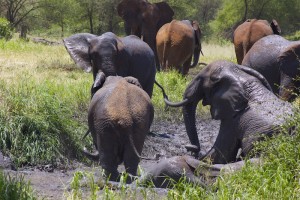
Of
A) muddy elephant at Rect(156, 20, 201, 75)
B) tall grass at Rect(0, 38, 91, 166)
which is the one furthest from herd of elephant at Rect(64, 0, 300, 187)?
muddy elephant at Rect(156, 20, 201, 75)

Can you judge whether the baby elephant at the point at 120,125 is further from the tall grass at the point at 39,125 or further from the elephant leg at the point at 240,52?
the elephant leg at the point at 240,52

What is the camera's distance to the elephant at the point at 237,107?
23.8 feet

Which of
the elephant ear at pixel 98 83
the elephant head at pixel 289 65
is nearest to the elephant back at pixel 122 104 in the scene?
the elephant ear at pixel 98 83

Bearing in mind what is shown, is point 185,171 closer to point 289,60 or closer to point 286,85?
point 286,85

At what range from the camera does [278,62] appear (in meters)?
10.5

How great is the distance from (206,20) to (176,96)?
35993 millimetres

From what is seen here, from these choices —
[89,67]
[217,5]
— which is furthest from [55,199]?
[217,5]

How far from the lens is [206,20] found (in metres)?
48.0

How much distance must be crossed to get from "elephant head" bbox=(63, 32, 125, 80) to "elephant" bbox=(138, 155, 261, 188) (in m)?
2.69

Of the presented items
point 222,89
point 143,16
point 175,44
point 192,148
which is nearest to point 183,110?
point 192,148

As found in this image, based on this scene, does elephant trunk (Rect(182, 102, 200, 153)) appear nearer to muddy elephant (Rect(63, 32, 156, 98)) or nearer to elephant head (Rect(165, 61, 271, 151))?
elephant head (Rect(165, 61, 271, 151))

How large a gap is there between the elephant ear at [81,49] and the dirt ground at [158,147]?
1.45 metres

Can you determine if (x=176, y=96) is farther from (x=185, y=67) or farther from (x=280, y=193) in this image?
(x=280, y=193)

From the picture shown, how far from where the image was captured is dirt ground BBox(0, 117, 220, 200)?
733 cm
